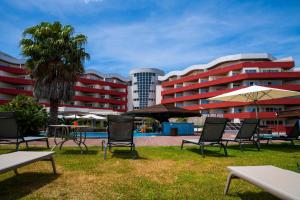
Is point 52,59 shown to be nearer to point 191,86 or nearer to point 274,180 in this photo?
point 274,180

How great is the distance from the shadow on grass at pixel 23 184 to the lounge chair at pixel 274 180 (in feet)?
9.05

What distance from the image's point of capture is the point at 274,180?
93.8 inches

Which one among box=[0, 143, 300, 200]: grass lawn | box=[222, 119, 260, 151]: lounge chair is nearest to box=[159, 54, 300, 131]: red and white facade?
box=[222, 119, 260, 151]: lounge chair

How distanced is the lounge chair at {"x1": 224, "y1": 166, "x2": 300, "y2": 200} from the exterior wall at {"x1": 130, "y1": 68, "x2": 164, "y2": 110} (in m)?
74.5

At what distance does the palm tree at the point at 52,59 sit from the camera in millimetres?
19297

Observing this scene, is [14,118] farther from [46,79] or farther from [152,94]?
[152,94]

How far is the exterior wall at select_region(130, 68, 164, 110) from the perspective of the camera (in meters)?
77.8

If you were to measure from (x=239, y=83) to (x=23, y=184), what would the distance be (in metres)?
50.9

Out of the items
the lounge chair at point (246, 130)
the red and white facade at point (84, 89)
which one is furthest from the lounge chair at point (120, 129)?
the red and white facade at point (84, 89)

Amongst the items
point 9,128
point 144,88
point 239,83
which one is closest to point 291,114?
point 9,128

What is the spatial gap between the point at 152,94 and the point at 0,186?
74462mm

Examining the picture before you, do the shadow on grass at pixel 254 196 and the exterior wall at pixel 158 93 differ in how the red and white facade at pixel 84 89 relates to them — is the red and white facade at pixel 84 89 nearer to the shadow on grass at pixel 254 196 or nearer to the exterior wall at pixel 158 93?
the exterior wall at pixel 158 93

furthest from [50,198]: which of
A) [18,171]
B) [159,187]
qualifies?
[18,171]

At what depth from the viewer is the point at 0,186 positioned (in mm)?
3656
